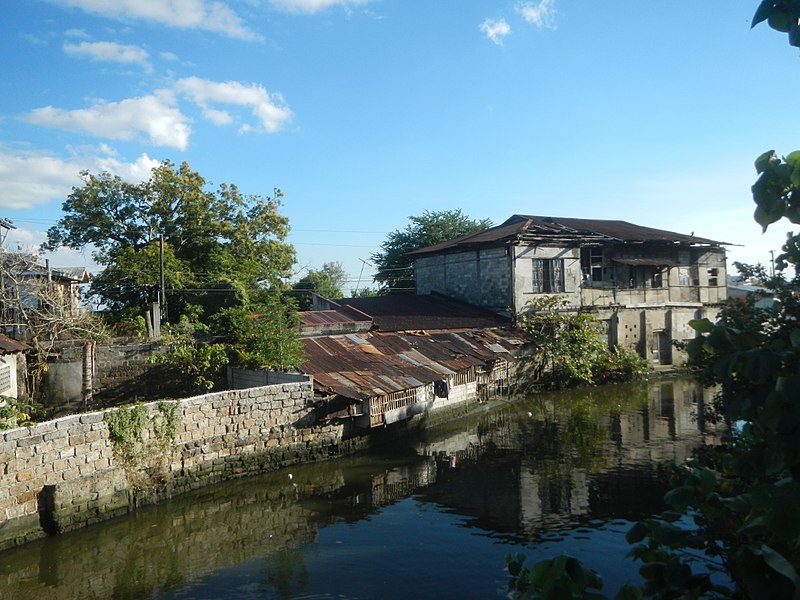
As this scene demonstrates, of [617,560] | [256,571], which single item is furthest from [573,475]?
[256,571]

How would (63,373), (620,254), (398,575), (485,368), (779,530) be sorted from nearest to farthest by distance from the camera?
(779,530) → (398,575) → (63,373) → (485,368) → (620,254)

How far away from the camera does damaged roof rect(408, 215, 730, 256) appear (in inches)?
1116

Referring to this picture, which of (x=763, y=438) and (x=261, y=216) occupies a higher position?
(x=261, y=216)

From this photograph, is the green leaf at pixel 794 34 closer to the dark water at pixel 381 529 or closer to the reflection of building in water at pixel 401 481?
the dark water at pixel 381 529

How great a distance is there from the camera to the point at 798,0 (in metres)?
2.88

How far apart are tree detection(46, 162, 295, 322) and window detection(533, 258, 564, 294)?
11667mm

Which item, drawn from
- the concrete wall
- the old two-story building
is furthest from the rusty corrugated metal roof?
the old two-story building

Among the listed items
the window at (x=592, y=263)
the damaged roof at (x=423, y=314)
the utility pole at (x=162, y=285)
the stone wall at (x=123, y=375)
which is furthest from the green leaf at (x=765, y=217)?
the window at (x=592, y=263)

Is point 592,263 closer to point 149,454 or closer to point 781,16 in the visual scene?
point 149,454

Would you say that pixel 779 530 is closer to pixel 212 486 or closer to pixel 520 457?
pixel 212 486

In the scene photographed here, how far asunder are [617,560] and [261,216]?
2154cm

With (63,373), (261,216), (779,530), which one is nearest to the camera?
(779,530)

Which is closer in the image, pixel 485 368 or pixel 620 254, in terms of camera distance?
pixel 485 368

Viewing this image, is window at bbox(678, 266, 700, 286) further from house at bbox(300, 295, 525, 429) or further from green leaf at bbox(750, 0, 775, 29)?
green leaf at bbox(750, 0, 775, 29)
